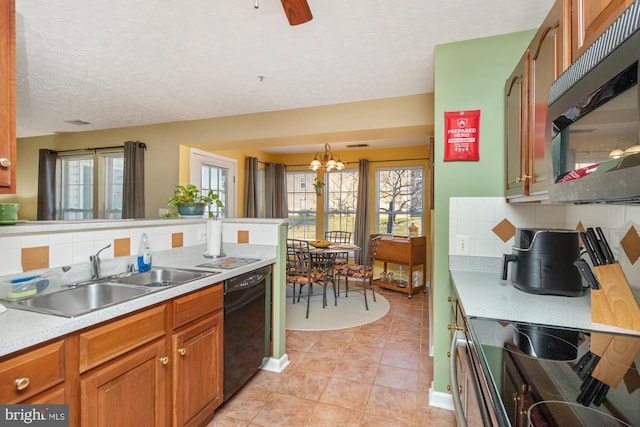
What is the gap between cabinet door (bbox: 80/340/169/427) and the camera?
1169 millimetres

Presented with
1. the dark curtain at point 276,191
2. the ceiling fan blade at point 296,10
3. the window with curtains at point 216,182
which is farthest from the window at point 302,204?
the ceiling fan blade at point 296,10

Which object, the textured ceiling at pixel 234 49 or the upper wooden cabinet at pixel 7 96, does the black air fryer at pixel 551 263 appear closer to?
the textured ceiling at pixel 234 49

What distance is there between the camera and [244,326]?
209 cm

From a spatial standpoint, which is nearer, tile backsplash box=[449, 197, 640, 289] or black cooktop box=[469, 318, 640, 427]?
black cooktop box=[469, 318, 640, 427]

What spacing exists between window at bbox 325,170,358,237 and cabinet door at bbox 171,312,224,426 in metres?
4.19

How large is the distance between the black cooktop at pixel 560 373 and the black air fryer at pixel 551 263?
1.33 feet

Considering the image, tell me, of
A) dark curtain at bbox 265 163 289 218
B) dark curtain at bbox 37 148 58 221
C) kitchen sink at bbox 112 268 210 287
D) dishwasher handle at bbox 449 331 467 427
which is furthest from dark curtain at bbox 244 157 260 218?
dishwasher handle at bbox 449 331 467 427

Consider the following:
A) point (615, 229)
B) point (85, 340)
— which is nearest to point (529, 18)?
point (615, 229)

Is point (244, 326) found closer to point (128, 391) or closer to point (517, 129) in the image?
point (128, 391)

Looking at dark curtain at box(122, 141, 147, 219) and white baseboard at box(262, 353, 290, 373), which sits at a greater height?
dark curtain at box(122, 141, 147, 219)

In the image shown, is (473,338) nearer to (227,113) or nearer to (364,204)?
(227,113)

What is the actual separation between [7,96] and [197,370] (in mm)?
1476

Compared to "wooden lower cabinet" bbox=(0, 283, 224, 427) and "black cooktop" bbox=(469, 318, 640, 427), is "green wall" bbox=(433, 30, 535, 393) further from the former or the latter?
"wooden lower cabinet" bbox=(0, 283, 224, 427)

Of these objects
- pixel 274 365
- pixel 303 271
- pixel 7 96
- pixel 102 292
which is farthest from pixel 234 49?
pixel 303 271
